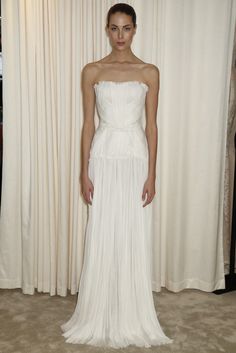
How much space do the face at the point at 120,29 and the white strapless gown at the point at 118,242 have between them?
0.24m

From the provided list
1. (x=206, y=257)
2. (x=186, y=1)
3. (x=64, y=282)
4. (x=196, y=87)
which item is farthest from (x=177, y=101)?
(x=64, y=282)

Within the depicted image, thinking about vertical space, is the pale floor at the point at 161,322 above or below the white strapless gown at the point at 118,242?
below

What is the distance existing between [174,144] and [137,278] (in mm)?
1099

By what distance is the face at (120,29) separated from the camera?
6.88 ft

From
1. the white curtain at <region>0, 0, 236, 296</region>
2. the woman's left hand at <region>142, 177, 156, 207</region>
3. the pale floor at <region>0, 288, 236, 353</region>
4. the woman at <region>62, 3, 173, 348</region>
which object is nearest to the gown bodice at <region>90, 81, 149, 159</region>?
the woman at <region>62, 3, 173, 348</region>

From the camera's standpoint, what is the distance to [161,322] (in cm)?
254

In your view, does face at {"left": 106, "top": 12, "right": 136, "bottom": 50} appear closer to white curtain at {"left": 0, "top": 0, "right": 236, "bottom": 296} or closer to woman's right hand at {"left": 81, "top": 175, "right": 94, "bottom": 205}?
white curtain at {"left": 0, "top": 0, "right": 236, "bottom": 296}

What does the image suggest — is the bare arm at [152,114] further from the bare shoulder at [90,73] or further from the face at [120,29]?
the bare shoulder at [90,73]

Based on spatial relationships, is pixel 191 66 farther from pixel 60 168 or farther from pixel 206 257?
pixel 206 257

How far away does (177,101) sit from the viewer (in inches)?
113

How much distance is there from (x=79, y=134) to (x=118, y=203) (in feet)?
2.47

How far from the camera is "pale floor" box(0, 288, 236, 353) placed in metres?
2.24

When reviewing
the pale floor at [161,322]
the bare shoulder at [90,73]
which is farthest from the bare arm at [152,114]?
the pale floor at [161,322]

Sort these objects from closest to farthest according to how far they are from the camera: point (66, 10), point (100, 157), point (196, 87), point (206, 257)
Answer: point (100, 157) < point (66, 10) < point (196, 87) < point (206, 257)
